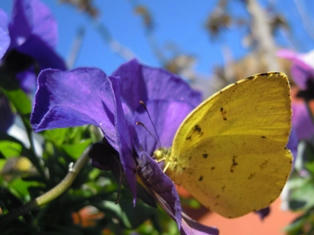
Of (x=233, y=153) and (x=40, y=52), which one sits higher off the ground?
(x=40, y=52)

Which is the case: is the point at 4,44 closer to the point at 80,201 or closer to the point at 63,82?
the point at 63,82

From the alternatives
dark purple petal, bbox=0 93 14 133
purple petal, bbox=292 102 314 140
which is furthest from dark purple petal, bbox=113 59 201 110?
purple petal, bbox=292 102 314 140

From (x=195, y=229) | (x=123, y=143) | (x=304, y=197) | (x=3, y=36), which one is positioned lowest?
(x=304, y=197)

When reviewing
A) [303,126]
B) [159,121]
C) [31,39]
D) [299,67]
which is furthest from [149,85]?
[303,126]

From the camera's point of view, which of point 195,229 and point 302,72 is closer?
point 195,229

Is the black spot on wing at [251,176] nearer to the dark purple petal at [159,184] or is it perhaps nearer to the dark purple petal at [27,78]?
the dark purple petal at [159,184]

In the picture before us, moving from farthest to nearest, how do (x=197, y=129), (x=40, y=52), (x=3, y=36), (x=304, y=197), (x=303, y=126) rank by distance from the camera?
(x=303, y=126) → (x=304, y=197) → (x=40, y=52) → (x=197, y=129) → (x=3, y=36)

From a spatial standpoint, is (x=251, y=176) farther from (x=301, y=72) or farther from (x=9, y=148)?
(x=301, y=72)
